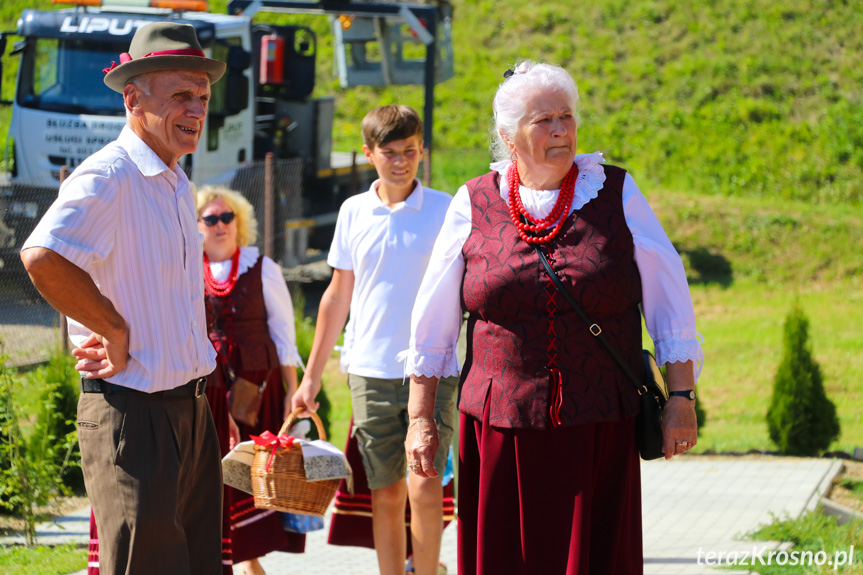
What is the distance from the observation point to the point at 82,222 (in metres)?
2.69

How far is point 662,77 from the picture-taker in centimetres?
2456

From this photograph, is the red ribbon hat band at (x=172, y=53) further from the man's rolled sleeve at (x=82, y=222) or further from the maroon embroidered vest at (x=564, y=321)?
the maroon embroidered vest at (x=564, y=321)

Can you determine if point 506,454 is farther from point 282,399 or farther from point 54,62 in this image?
point 54,62

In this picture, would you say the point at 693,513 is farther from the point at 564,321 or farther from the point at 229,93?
the point at 229,93

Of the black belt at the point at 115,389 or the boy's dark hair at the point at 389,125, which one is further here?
the boy's dark hair at the point at 389,125

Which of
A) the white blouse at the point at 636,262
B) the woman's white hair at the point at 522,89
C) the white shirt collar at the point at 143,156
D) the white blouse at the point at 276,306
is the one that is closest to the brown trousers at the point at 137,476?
the white shirt collar at the point at 143,156

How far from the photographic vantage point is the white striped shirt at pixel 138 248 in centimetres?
270

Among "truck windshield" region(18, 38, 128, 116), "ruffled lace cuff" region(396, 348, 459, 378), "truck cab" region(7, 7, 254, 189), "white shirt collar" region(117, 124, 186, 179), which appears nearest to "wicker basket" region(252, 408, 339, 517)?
"ruffled lace cuff" region(396, 348, 459, 378)

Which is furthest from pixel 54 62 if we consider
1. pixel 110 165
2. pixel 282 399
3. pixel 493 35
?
pixel 493 35

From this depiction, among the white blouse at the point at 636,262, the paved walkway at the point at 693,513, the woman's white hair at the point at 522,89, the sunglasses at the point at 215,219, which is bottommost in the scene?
the paved walkway at the point at 693,513

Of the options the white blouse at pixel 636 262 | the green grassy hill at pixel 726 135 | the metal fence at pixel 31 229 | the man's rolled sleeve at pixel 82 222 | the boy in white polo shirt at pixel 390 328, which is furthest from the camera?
the green grassy hill at pixel 726 135

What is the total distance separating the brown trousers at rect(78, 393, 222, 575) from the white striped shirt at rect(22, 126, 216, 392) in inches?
3.3

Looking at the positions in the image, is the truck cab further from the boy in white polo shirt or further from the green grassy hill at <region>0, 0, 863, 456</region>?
the boy in white polo shirt

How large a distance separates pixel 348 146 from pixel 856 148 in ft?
35.9
